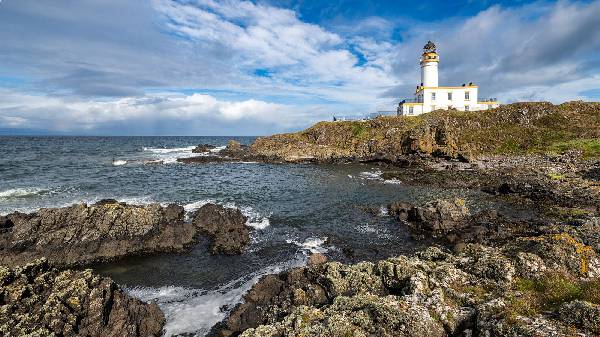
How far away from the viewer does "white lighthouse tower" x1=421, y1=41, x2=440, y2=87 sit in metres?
A: 78.9

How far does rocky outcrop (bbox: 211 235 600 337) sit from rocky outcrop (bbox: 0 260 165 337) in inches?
124

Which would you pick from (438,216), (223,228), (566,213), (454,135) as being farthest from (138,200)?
(454,135)

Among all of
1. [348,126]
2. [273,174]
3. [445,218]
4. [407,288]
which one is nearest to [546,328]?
[407,288]

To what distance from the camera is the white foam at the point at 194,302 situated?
13969 mm

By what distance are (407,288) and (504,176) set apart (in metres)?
38.8

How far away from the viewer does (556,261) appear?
1114 cm

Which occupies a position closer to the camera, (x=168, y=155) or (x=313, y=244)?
(x=313, y=244)

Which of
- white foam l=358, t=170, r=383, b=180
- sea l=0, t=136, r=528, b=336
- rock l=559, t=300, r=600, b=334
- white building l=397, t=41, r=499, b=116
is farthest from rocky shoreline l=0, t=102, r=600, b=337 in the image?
white building l=397, t=41, r=499, b=116

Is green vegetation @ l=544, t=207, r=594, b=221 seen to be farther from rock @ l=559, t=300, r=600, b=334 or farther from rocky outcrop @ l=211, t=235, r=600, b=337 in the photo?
rock @ l=559, t=300, r=600, b=334

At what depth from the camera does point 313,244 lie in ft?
77.9

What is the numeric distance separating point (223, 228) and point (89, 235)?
8.63 metres

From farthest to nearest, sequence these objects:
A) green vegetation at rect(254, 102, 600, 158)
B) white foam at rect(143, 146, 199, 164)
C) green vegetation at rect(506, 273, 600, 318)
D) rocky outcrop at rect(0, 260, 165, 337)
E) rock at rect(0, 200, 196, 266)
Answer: white foam at rect(143, 146, 199, 164)
green vegetation at rect(254, 102, 600, 158)
rock at rect(0, 200, 196, 266)
rocky outcrop at rect(0, 260, 165, 337)
green vegetation at rect(506, 273, 600, 318)

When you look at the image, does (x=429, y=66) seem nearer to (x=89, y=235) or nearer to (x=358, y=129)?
(x=358, y=129)

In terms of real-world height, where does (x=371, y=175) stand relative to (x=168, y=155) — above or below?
below
